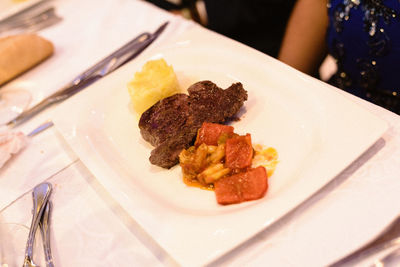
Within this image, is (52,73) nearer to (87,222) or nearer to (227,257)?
(87,222)

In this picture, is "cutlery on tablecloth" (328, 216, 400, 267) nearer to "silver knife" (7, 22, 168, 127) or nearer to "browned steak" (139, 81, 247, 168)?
"browned steak" (139, 81, 247, 168)

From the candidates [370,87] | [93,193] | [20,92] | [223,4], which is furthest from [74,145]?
[223,4]

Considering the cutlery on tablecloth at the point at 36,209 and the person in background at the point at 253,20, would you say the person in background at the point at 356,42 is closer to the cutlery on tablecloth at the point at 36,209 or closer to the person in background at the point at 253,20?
the person in background at the point at 253,20

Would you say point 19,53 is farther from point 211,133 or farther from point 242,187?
point 242,187

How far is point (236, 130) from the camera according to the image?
4.41 feet

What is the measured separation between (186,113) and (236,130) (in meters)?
0.20

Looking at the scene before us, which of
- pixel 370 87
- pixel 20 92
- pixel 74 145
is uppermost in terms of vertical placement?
pixel 370 87

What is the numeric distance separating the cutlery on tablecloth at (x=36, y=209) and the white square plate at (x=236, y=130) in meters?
0.18

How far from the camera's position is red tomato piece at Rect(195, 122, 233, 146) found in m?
1.25

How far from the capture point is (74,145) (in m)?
1.34

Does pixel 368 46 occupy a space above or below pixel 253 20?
above

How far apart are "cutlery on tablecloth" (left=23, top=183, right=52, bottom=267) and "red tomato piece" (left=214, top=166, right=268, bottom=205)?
59 cm

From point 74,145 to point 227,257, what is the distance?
0.73m

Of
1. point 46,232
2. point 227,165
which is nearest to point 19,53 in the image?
point 46,232
